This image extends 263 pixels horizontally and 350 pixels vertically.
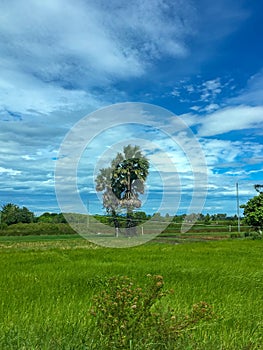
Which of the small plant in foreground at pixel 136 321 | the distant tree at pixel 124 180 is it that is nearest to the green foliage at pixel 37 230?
the distant tree at pixel 124 180

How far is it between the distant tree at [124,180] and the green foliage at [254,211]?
14087 millimetres

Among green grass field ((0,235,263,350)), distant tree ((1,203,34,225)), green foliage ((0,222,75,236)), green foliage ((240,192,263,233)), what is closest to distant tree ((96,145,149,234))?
green grass field ((0,235,263,350))

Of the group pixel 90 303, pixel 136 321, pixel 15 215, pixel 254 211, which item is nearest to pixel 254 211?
pixel 254 211

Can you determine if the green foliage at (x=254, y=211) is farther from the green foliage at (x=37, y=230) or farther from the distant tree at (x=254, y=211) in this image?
the green foliage at (x=37, y=230)

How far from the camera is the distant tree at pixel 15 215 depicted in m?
49.2

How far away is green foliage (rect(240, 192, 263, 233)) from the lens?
85.8 ft

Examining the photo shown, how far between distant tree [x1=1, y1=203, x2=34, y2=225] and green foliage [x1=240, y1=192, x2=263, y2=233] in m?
31.4

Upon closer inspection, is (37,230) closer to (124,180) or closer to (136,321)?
(124,180)

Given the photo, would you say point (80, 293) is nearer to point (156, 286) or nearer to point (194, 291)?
point (194, 291)

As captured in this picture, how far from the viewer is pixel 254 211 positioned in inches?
1051

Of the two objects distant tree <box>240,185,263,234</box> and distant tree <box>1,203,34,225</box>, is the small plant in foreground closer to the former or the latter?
distant tree <box>240,185,263,234</box>

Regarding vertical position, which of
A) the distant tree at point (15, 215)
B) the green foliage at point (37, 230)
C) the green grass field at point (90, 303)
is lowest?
the green grass field at point (90, 303)

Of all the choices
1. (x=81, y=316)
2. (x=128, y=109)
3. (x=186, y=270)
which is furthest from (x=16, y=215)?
(x=81, y=316)

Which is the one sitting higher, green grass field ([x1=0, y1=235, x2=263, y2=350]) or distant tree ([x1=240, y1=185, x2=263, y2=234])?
distant tree ([x1=240, y1=185, x2=263, y2=234])
